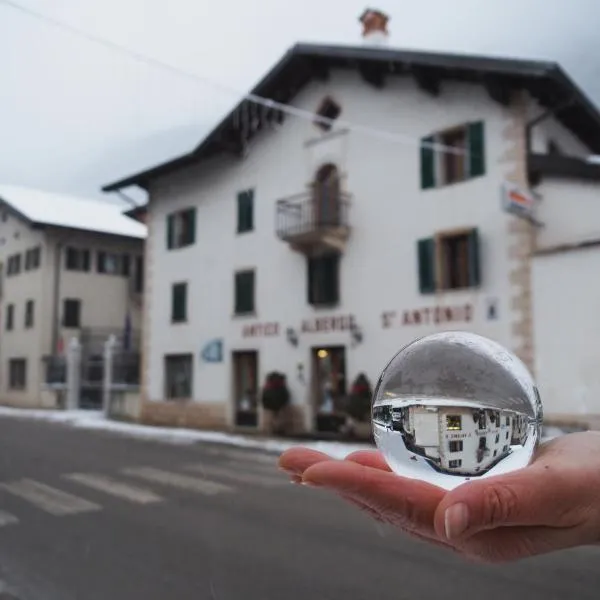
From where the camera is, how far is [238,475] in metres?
10.9

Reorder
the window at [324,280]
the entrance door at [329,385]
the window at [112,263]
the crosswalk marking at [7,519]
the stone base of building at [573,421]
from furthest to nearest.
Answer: the window at [112,263] → the window at [324,280] → the entrance door at [329,385] → the stone base of building at [573,421] → the crosswalk marking at [7,519]

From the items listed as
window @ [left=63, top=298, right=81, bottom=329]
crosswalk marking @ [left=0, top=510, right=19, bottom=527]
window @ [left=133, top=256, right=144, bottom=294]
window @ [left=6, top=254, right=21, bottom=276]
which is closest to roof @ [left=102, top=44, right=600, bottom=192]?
window @ [left=63, top=298, right=81, bottom=329]

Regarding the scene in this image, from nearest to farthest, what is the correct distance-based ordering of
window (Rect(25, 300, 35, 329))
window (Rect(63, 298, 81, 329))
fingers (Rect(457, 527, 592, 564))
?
fingers (Rect(457, 527, 592, 564))
window (Rect(63, 298, 81, 329))
window (Rect(25, 300, 35, 329))

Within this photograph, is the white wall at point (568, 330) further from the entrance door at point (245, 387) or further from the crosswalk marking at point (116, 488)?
the entrance door at point (245, 387)

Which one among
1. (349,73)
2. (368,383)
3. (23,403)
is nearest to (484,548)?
(368,383)

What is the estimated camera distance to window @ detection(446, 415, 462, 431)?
1332mm

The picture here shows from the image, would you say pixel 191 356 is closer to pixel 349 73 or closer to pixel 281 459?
pixel 349 73

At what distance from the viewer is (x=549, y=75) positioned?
13305 millimetres

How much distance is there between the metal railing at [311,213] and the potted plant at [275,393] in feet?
13.0

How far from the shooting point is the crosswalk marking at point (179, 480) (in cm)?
939

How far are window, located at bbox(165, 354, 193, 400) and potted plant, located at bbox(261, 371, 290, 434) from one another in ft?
14.1

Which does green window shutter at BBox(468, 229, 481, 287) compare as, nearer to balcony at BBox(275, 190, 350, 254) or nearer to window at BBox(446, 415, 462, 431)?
balcony at BBox(275, 190, 350, 254)

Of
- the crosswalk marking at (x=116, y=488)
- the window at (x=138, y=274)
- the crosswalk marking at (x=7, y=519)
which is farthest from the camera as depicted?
the window at (x=138, y=274)

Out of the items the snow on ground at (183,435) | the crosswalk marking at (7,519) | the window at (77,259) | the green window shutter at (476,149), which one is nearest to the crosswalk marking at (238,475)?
the snow on ground at (183,435)
